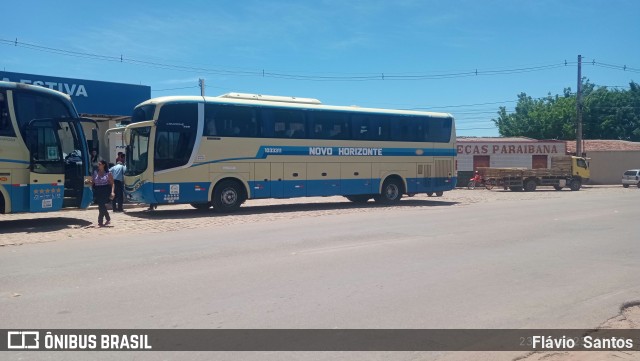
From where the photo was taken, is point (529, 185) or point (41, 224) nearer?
point (41, 224)

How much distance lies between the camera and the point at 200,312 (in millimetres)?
6367

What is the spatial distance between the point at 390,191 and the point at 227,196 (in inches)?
289

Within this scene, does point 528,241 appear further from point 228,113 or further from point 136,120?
point 136,120

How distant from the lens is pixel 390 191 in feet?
75.5

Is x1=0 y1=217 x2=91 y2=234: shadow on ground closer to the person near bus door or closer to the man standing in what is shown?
the person near bus door

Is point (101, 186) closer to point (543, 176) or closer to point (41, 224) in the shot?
point (41, 224)

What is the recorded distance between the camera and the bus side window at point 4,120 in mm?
13633

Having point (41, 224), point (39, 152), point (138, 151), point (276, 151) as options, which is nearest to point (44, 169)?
point (39, 152)

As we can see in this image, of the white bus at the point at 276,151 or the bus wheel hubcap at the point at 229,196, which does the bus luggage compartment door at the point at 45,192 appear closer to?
the white bus at the point at 276,151

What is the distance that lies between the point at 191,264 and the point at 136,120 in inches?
394

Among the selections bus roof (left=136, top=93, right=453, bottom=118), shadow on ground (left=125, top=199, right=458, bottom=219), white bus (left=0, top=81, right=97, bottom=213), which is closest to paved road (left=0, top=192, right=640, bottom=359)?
white bus (left=0, top=81, right=97, bottom=213)

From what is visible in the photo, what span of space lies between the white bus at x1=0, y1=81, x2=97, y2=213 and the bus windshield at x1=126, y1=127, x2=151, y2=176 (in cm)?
253

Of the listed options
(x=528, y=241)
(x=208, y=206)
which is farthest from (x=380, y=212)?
(x=528, y=241)

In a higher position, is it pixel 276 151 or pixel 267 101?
pixel 267 101
